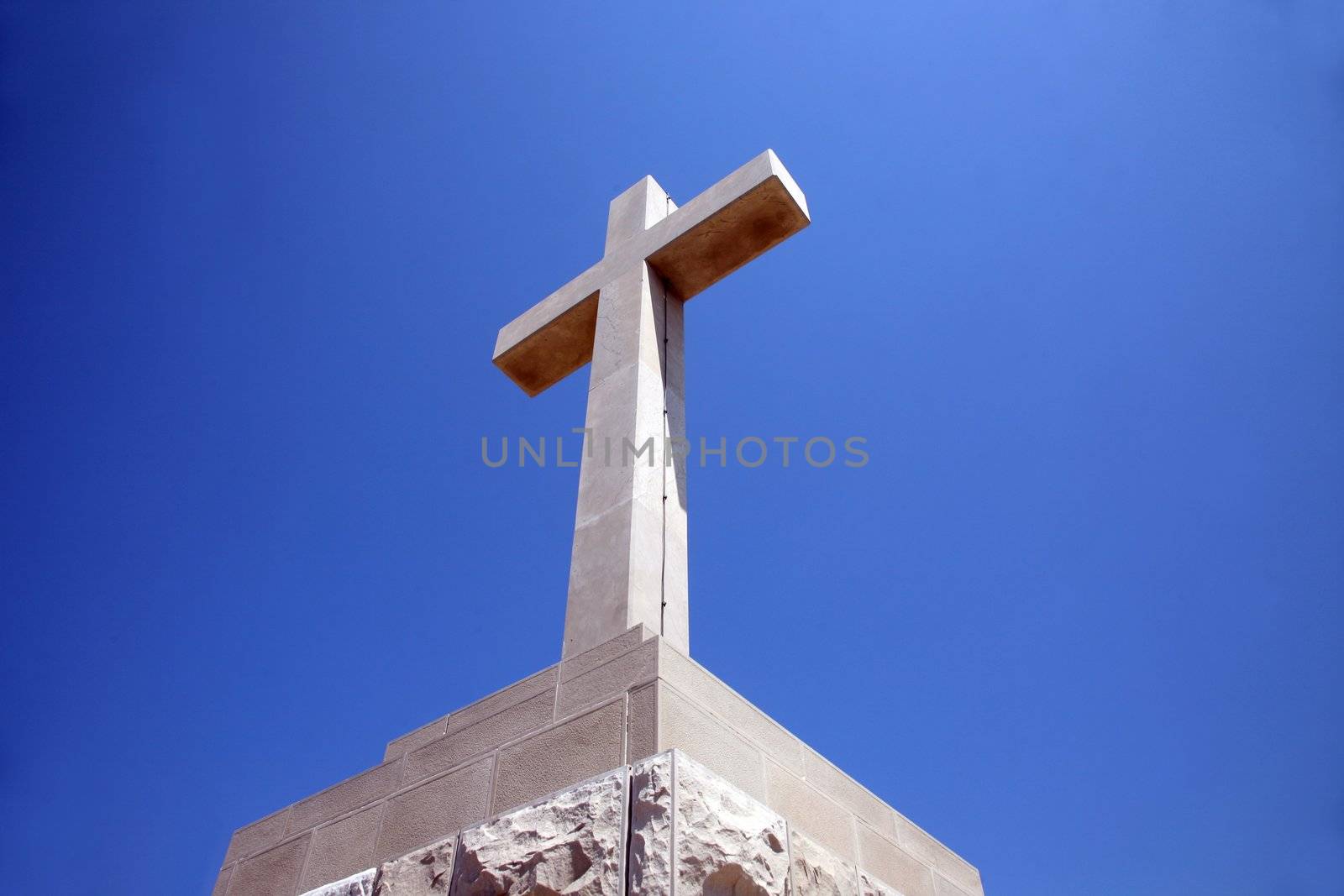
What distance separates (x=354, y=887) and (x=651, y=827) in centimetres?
134

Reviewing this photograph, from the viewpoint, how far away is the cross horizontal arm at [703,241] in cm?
606

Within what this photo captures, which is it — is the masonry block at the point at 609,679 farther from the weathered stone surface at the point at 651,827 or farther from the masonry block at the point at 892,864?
the masonry block at the point at 892,864

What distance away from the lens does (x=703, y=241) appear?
19.9 ft

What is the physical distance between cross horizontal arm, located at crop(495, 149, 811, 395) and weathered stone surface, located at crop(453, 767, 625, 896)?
3585mm

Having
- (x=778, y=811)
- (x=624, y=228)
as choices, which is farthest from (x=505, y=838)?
(x=624, y=228)

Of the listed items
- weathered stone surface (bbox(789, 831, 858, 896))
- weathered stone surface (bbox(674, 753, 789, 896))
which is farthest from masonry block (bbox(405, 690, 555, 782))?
weathered stone surface (bbox(789, 831, 858, 896))

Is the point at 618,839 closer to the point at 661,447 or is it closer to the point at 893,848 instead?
the point at 893,848

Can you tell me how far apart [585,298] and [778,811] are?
3.62 meters

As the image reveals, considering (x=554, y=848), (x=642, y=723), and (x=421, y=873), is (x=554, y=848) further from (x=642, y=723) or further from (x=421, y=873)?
(x=421, y=873)

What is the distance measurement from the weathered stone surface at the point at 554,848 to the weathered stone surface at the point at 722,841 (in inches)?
7.3

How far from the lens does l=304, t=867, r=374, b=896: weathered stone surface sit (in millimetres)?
3566

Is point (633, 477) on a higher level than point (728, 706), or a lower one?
higher

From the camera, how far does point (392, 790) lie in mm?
3859

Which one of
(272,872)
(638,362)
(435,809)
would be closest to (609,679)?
(435,809)
